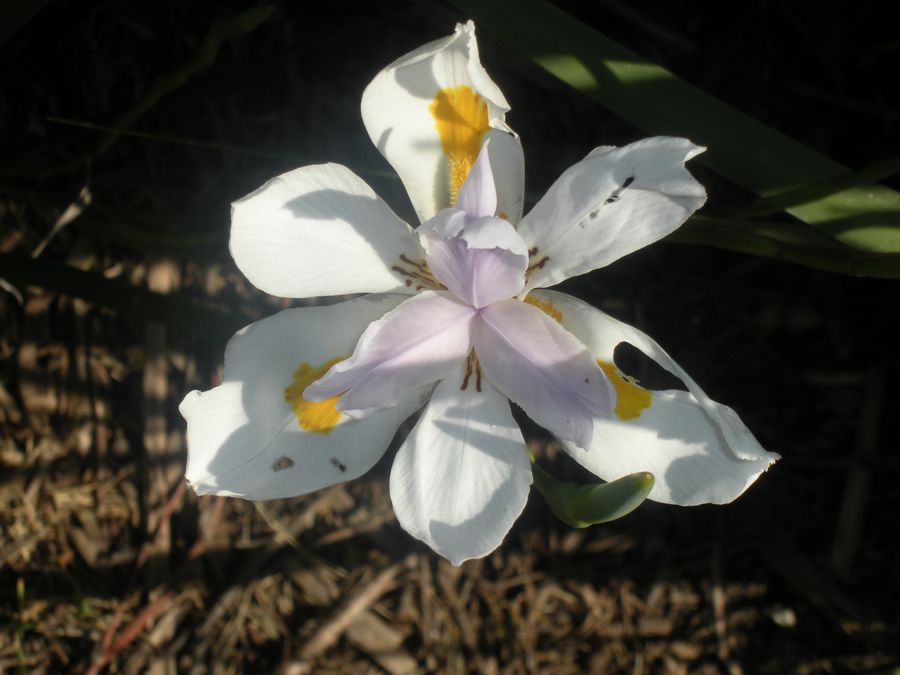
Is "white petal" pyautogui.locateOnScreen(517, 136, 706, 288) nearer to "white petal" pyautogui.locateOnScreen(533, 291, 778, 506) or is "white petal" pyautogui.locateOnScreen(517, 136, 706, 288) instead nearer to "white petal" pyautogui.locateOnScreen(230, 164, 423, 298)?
"white petal" pyautogui.locateOnScreen(533, 291, 778, 506)

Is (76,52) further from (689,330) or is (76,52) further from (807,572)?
(807,572)

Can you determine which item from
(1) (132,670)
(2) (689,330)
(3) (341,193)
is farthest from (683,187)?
(1) (132,670)

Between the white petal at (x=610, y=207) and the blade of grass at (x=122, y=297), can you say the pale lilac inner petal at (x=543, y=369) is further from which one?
the blade of grass at (x=122, y=297)

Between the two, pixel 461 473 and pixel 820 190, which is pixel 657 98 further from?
pixel 461 473

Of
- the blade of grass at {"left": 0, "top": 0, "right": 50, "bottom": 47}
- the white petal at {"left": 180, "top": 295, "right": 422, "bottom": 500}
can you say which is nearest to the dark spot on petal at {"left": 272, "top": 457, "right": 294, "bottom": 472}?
the white petal at {"left": 180, "top": 295, "right": 422, "bottom": 500}

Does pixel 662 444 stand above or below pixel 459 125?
below

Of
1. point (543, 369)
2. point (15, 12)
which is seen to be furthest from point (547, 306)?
point (15, 12)

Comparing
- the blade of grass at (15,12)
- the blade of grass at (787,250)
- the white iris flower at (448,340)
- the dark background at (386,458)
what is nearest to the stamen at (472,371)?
the white iris flower at (448,340)
